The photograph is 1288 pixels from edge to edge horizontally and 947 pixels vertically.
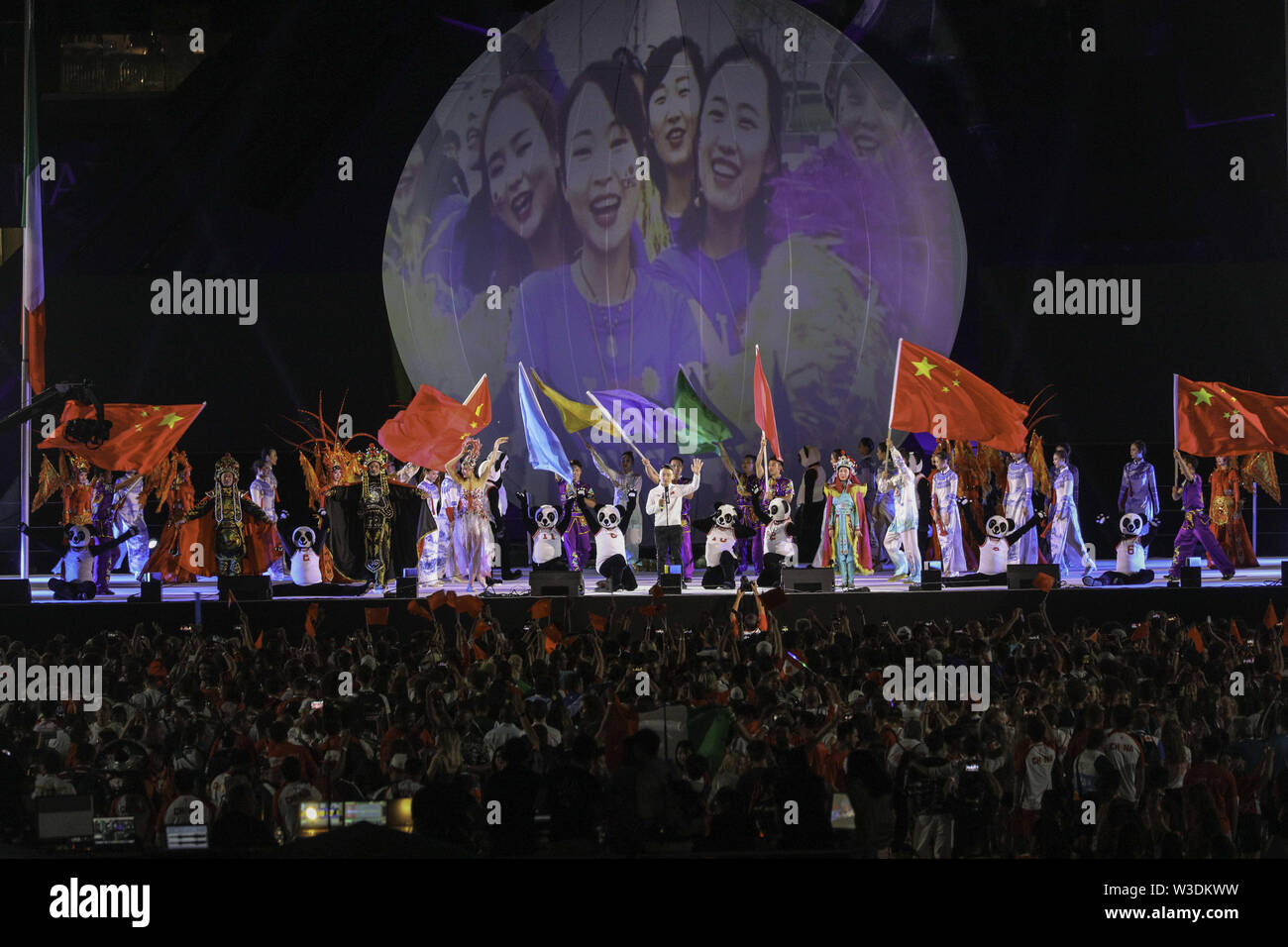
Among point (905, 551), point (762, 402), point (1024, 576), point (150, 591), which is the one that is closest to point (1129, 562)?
point (1024, 576)

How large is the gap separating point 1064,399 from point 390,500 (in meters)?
9.03

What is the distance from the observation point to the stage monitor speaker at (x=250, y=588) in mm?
14078

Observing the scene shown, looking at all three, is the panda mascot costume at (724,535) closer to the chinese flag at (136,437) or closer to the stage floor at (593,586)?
the stage floor at (593,586)

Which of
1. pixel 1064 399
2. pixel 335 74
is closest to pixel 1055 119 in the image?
pixel 1064 399

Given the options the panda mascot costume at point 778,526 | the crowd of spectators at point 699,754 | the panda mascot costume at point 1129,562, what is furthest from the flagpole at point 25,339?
the panda mascot costume at point 1129,562

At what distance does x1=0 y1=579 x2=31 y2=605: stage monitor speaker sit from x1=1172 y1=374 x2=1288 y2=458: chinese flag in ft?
38.3

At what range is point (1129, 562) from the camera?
50.5 ft

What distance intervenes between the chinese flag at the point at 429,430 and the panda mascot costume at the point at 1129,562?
21.5 feet

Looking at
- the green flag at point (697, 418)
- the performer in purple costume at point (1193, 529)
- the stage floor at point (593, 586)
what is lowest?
the stage floor at point (593, 586)

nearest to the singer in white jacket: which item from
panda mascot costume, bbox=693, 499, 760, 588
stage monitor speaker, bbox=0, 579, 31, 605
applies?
panda mascot costume, bbox=693, 499, 760, 588

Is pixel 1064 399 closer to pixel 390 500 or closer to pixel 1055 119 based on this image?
pixel 1055 119

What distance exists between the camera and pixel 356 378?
1995cm

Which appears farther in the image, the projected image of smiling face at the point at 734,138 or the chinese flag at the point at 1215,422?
the projected image of smiling face at the point at 734,138
